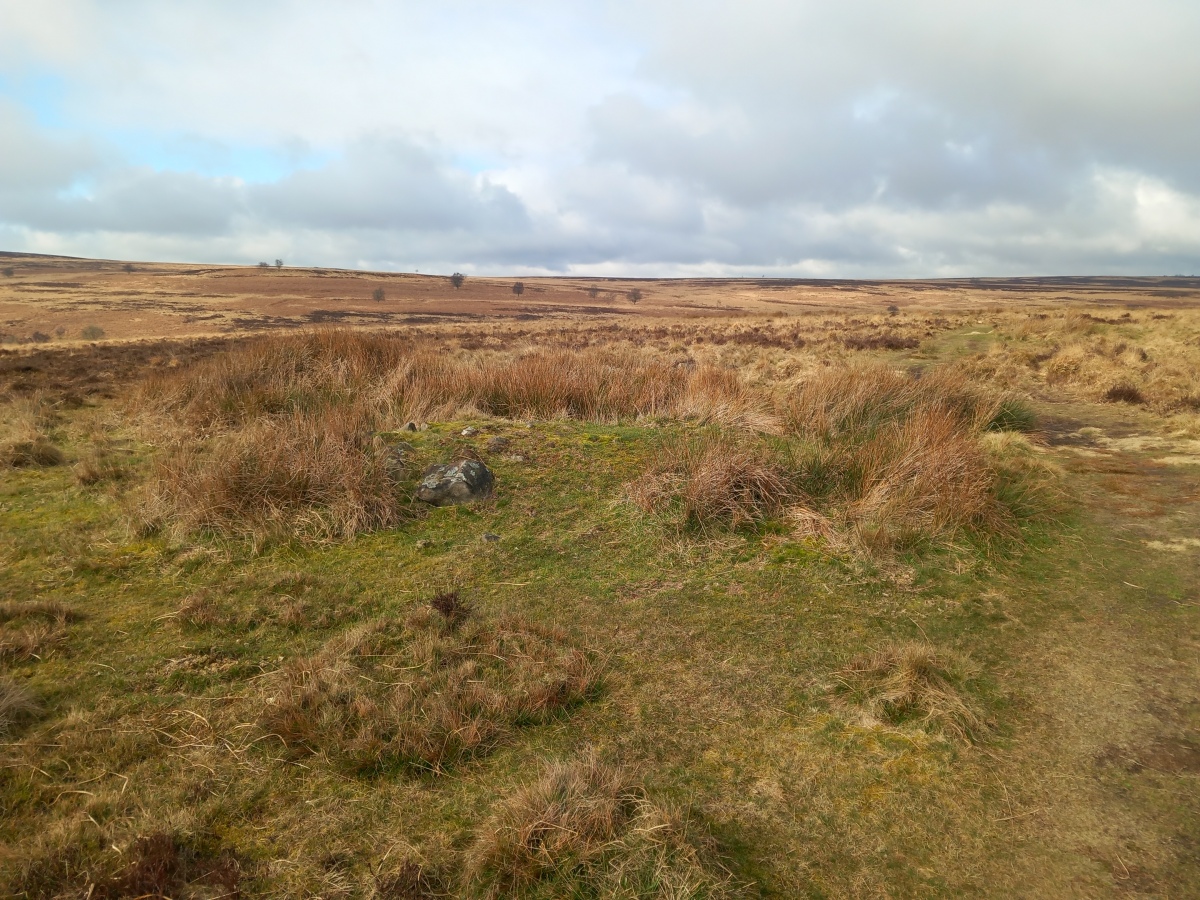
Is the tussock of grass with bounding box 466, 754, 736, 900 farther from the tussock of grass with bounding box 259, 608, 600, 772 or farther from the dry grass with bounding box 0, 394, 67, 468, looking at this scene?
the dry grass with bounding box 0, 394, 67, 468

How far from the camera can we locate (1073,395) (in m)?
12.4

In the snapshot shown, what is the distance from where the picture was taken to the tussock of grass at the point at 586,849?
2234 millimetres

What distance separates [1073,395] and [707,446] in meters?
10.4

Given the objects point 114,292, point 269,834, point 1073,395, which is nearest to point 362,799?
point 269,834

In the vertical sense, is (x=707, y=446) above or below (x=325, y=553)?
above

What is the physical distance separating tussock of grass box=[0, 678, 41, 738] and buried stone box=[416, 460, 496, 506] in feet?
10.3

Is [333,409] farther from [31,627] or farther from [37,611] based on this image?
[31,627]

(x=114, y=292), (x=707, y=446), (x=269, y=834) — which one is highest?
(x=114, y=292)

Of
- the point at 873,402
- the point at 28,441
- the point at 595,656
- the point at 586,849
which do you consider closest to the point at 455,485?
the point at 595,656

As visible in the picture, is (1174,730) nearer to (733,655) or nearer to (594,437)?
(733,655)

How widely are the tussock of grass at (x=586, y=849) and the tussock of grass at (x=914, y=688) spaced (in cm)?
143

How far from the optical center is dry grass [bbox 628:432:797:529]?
5578 millimetres

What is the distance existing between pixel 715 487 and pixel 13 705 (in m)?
4.72

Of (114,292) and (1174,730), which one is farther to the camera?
(114,292)
